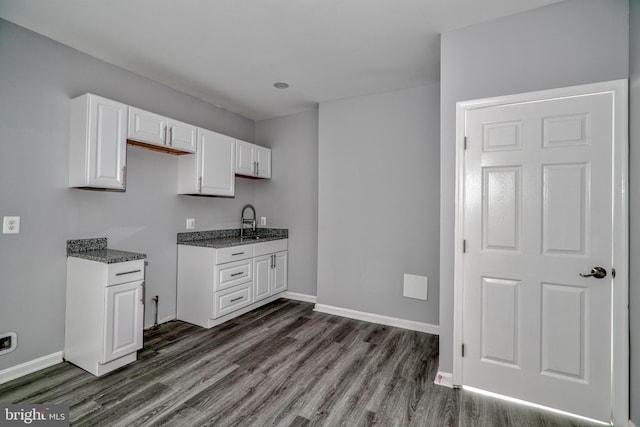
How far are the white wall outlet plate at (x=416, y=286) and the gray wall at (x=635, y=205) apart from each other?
164 centimetres

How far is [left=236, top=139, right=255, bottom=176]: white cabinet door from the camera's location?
3855 millimetres

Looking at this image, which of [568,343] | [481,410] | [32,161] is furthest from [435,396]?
[32,161]

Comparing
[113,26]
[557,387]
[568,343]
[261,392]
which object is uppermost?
[113,26]

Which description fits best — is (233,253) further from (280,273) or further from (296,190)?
(296,190)

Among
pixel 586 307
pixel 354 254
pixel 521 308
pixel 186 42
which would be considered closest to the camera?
pixel 586 307

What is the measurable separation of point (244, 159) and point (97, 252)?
1958 mm

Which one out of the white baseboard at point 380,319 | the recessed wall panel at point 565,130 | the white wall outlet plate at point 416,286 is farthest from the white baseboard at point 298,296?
the recessed wall panel at point 565,130

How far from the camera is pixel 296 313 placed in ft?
12.3

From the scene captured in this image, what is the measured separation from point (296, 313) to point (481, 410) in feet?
7.38

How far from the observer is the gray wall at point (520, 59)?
188cm

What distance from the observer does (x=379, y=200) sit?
3.52 meters

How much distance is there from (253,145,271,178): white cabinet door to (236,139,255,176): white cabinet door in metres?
0.10

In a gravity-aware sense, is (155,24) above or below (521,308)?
above

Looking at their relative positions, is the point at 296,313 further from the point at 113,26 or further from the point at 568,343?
the point at 113,26
